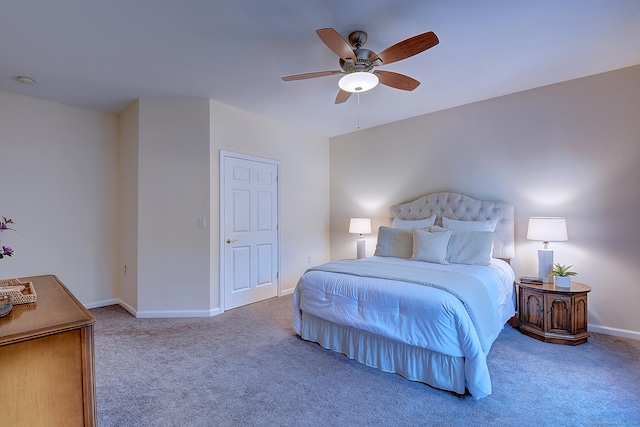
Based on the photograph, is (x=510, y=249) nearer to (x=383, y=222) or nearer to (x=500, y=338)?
(x=500, y=338)

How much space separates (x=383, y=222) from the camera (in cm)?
468

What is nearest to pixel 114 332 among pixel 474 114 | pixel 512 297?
pixel 512 297

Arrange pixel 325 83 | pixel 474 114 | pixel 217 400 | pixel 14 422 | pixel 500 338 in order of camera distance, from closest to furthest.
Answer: pixel 14 422 < pixel 217 400 < pixel 500 338 < pixel 325 83 < pixel 474 114

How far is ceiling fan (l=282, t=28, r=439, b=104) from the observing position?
1.96 m

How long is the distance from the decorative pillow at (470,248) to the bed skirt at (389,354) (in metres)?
1.38

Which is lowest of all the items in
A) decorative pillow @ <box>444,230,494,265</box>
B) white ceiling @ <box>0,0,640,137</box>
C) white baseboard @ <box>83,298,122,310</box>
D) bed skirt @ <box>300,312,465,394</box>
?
white baseboard @ <box>83,298,122,310</box>

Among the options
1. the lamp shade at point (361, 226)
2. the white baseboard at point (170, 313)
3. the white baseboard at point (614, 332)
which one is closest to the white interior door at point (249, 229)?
the white baseboard at point (170, 313)

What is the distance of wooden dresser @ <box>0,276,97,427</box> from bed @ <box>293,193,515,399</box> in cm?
173

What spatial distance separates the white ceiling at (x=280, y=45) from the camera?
2014mm

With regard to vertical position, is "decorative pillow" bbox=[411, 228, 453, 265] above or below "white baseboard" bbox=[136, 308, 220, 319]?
above

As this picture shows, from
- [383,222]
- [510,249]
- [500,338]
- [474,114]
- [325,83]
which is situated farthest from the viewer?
[383,222]

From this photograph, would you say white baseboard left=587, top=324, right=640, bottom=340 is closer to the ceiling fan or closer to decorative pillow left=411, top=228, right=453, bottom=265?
decorative pillow left=411, top=228, right=453, bottom=265

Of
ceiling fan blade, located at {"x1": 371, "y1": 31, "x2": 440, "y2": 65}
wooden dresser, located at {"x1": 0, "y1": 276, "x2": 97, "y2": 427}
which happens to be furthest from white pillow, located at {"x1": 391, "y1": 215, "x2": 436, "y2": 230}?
wooden dresser, located at {"x1": 0, "y1": 276, "x2": 97, "y2": 427}

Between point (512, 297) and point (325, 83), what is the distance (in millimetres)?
3074
